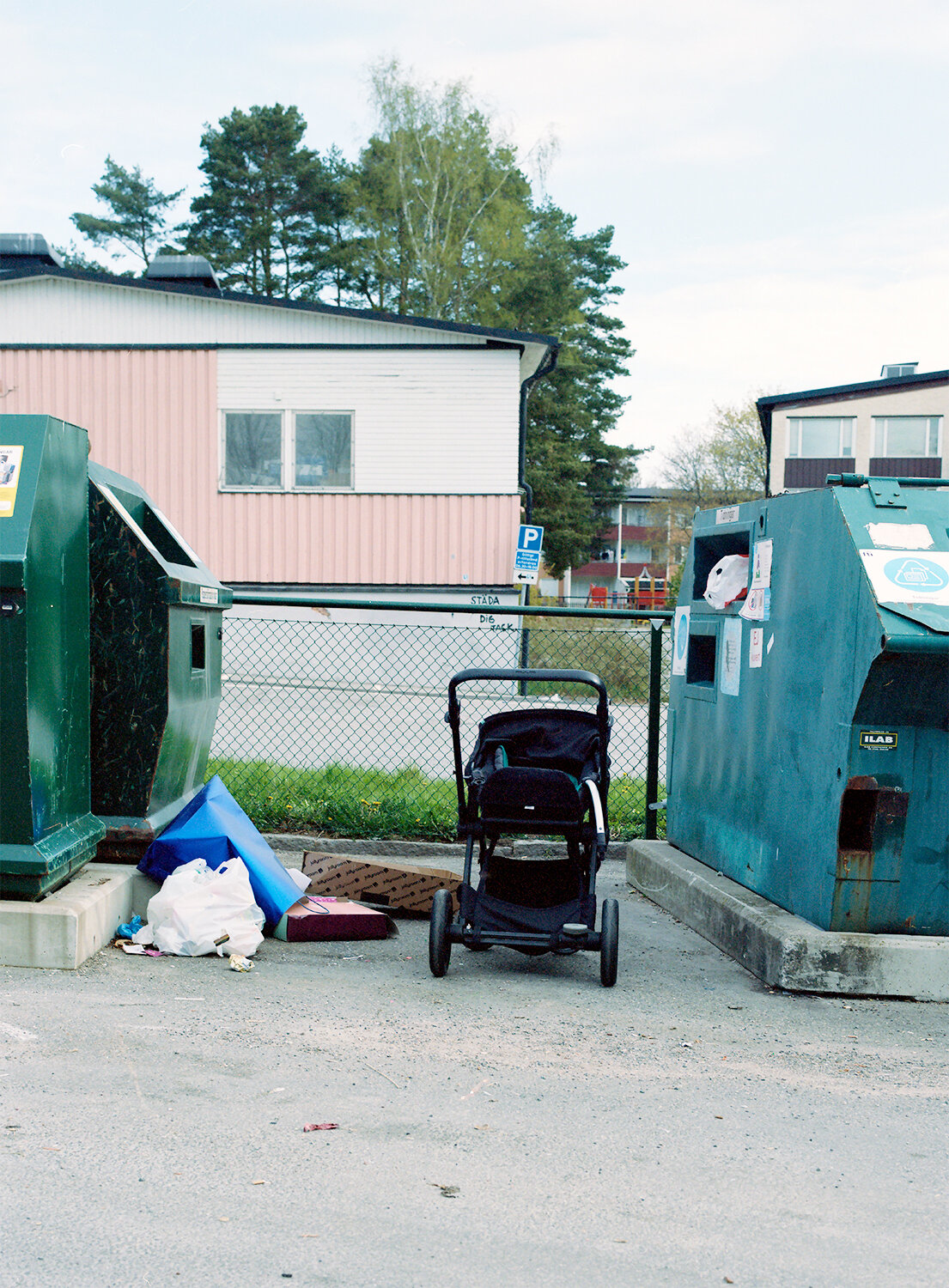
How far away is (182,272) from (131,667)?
1565 centimetres

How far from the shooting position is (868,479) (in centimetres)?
450

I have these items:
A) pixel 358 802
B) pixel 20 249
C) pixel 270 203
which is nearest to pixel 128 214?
pixel 270 203

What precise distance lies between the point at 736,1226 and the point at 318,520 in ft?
54.1

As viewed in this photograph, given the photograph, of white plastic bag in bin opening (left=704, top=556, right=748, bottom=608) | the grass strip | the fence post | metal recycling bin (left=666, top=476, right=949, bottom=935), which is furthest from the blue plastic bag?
the fence post

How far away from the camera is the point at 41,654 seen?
419 cm

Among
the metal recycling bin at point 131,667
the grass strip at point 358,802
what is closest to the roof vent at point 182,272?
the grass strip at point 358,802

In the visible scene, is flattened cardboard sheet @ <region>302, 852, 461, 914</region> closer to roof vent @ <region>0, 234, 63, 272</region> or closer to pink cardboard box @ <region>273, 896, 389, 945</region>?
pink cardboard box @ <region>273, 896, 389, 945</region>

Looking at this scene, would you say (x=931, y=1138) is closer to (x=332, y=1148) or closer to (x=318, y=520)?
(x=332, y=1148)

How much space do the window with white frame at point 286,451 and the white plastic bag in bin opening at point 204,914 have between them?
14205mm

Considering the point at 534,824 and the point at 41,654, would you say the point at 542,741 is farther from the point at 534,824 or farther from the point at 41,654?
the point at 41,654

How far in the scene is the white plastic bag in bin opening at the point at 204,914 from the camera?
15.0 feet

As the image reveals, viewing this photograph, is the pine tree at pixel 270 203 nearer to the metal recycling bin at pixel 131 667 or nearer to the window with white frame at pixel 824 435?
the window with white frame at pixel 824 435

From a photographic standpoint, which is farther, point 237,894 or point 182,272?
point 182,272

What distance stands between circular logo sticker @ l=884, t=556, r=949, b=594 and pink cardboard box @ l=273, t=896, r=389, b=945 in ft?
8.28
